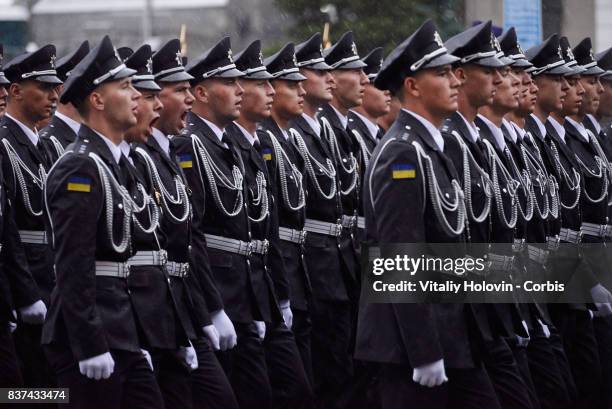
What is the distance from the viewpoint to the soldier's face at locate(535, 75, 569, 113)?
1018 centimetres

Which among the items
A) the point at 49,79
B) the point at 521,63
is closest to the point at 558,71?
the point at 521,63

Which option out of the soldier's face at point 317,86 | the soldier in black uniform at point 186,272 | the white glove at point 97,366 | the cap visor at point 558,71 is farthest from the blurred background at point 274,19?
the white glove at point 97,366

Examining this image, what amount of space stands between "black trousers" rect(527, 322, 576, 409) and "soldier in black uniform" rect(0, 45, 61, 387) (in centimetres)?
250

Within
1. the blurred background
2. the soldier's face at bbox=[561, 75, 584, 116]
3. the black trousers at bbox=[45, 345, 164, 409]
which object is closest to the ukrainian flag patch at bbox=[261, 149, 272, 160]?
the soldier's face at bbox=[561, 75, 584, 116]

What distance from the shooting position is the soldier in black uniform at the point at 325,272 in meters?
9.73

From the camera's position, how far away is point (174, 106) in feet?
28.0

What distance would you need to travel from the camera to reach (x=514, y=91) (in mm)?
8695

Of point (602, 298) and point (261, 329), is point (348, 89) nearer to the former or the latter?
point (602, 298)

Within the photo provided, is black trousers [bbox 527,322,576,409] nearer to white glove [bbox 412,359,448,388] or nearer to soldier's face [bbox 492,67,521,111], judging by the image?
soldier's face [bbox 492,67,521,111]

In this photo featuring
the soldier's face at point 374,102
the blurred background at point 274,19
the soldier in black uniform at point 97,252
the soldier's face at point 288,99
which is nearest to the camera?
the soldier in black uniform at point 97,252

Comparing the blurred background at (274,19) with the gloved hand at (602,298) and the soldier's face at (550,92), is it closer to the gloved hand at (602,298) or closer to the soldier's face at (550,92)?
the soldier's face at (550,92)

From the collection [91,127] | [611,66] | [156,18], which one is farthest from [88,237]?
[156,18]

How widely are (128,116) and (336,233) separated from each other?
9.25 feet

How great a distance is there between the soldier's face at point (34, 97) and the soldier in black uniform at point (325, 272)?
4.71ft
